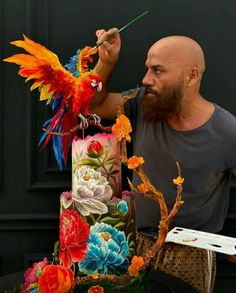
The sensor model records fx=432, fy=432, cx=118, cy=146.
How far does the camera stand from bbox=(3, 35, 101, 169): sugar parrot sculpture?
97 cm

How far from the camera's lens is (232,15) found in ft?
5.15

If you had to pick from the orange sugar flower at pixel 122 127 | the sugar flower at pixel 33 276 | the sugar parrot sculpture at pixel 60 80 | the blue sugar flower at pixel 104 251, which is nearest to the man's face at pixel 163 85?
the sugar parrot sculpture at pixel 60 80

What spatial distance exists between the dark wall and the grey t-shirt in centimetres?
21

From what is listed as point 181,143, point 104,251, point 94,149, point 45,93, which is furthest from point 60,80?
point 181,143

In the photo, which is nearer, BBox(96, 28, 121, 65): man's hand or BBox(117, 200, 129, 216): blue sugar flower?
BBox(117, 200, 129, 216): blue sugar flower

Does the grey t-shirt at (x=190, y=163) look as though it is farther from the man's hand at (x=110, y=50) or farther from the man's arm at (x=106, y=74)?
the man's hand at (x=110, y=50)

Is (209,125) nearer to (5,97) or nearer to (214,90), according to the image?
(214,90)

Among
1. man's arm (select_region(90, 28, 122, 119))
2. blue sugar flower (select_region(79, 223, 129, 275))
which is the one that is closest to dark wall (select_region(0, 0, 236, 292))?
man's arm (select_region(90, 28, 122, 119))

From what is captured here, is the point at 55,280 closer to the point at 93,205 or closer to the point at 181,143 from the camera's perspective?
the point at 93,205

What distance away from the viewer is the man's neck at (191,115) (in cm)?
142

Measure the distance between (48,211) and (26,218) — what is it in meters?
0.08

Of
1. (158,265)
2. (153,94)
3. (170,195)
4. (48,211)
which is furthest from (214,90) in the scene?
(48,211)

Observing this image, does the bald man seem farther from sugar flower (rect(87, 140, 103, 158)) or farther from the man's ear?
sugar flower (rect(87, 140, 103, 158))

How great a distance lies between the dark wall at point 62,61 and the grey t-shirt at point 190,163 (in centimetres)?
21
